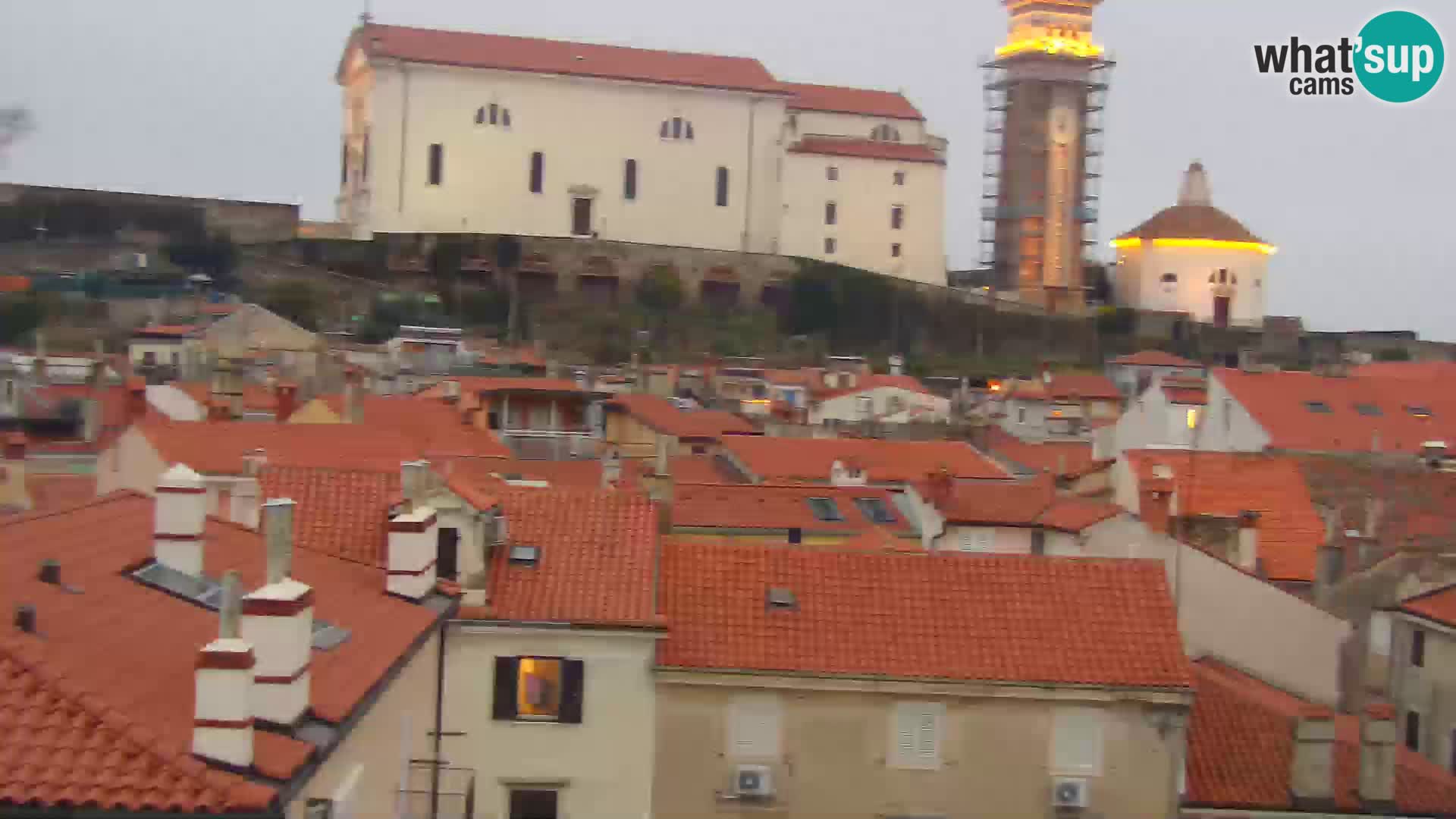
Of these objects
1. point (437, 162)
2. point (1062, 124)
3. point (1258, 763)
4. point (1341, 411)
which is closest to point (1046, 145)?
point (1062, 124)

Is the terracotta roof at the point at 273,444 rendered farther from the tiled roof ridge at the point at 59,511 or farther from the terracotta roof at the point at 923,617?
the tiled roof ridge at the point at 59,511

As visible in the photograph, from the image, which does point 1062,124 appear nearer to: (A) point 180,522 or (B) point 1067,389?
(B) point 1067,389

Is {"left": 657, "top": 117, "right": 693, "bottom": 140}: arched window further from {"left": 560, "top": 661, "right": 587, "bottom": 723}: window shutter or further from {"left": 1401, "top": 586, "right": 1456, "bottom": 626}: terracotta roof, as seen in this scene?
{"left": 560, "top": 661, "right": 587, "bottom": 723}: window shutter

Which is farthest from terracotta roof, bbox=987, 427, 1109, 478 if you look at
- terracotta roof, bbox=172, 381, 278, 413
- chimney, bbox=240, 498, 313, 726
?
chimney, bbox=240, 498, 313, 726

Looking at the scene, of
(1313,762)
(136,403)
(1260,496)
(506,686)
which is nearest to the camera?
(506,686)

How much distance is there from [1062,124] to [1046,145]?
91 centimetres

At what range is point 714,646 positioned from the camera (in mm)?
14695

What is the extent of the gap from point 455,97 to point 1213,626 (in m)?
58.1

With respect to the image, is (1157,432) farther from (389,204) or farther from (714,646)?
(389,204)

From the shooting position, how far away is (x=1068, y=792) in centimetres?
1469

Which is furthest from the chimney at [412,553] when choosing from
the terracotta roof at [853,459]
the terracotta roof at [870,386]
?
the terracotta roof at [870,386]

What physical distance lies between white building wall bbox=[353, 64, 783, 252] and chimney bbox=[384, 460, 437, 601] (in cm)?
6256

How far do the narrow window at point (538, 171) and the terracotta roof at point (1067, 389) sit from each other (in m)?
18.8

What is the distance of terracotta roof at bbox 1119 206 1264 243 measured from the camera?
3255 inches
